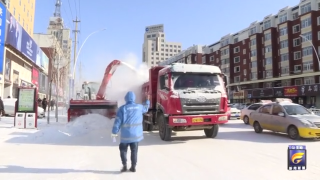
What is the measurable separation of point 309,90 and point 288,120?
126 feet

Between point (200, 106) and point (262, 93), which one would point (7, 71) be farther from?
point (262, 93)

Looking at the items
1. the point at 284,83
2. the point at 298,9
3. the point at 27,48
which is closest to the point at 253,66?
the point at 284,83

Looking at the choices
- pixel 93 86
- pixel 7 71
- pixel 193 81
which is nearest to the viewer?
pixel 193 81

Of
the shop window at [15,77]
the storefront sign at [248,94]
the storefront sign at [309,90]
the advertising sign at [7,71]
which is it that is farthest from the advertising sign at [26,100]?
the storefront sign at [248,94]

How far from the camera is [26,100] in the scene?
14.1m

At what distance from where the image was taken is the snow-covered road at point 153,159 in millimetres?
5652

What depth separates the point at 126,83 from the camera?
51.0ft

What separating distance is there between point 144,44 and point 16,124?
386 ft

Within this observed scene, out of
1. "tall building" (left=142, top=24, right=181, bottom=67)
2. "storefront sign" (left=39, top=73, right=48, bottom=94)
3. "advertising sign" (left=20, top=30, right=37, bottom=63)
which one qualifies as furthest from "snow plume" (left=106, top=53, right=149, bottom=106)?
"tall building" (left=142, top=24, right=181, bottom=67)

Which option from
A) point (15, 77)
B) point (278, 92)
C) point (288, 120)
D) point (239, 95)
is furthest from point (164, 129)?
point (239, 95)

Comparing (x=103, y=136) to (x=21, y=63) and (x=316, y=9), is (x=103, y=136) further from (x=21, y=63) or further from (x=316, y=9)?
(x=316, y=9)

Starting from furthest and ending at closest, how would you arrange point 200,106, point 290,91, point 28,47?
1. point 290,91
2. point 28,47
3. point 200,106

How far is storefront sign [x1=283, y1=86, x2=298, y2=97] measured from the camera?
4766cm

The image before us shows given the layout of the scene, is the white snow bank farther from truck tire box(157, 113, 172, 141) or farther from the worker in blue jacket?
the worker in blue jacket
